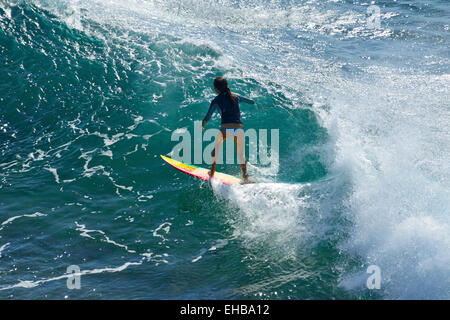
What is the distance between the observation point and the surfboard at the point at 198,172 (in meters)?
7.77

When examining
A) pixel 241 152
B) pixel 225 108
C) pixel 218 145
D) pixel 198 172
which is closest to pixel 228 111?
pixel 225 108

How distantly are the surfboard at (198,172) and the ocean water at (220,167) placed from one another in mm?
175

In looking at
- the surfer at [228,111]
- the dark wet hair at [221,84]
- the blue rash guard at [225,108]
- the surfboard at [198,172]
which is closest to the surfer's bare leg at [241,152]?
the surfer at [228,111]

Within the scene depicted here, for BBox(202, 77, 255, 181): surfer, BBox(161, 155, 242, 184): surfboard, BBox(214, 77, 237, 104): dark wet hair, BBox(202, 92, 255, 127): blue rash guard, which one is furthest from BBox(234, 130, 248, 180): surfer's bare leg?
BBox(214, 77, 237, 104): dark wet hair

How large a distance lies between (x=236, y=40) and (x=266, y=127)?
492 cm

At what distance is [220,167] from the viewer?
840 centimetres

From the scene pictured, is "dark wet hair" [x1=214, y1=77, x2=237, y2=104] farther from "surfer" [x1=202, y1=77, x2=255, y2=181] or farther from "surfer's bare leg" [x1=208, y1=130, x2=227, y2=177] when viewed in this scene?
"surfer's bare leg" [x1=208, y1=130, x2=227, y2=177]

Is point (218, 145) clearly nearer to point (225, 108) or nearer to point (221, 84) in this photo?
point (225, 108)

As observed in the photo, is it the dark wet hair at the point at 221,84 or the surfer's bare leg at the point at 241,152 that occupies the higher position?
the dark wet hair at the point at 221,84

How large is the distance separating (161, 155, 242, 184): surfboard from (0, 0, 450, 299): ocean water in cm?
17

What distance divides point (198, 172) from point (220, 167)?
0.53 metres

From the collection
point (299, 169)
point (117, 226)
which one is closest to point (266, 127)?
point (299, 169)

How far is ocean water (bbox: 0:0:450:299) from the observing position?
18.5 ft

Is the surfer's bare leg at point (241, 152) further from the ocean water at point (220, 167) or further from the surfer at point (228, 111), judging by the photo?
the ocean water at point (220, 167)
